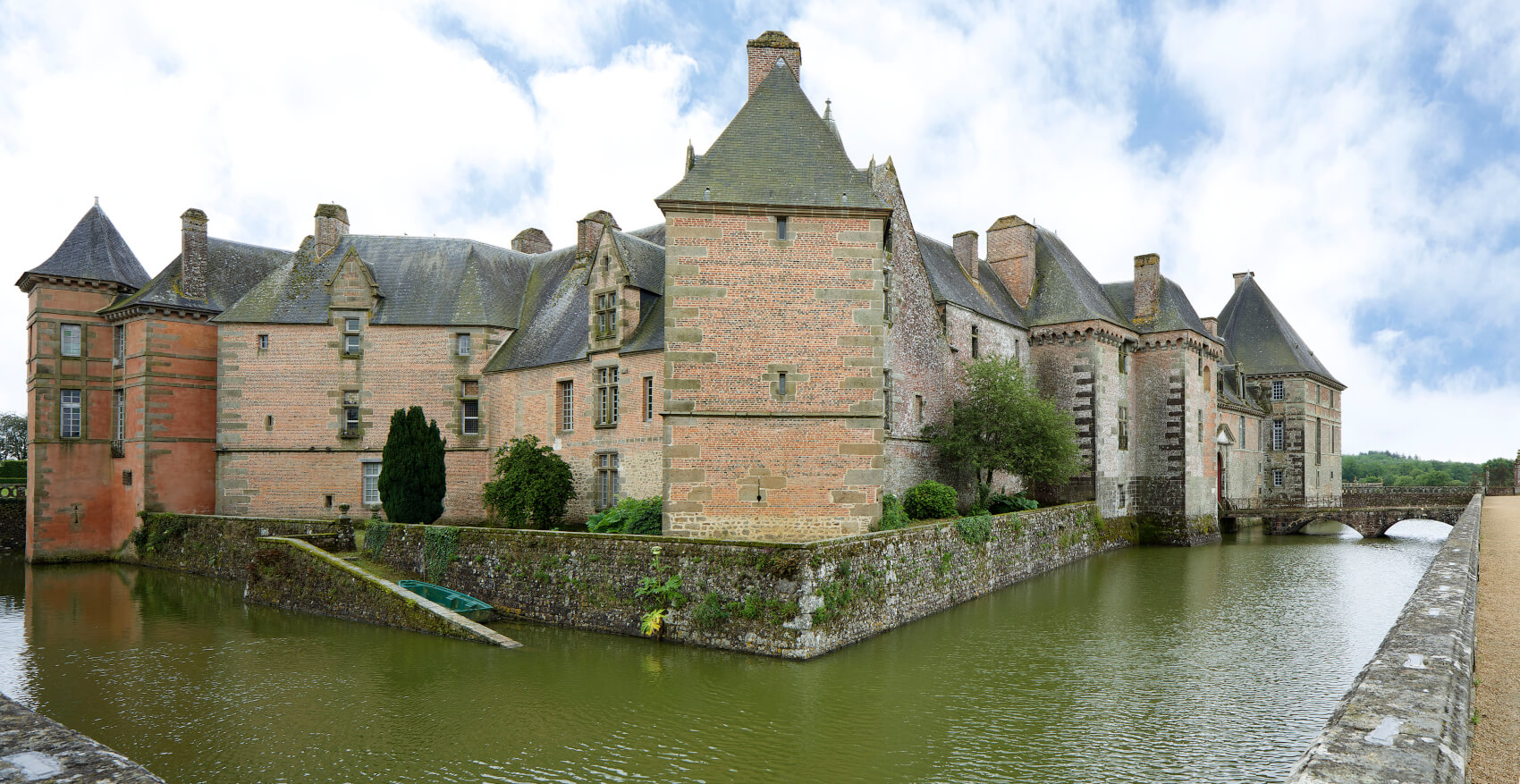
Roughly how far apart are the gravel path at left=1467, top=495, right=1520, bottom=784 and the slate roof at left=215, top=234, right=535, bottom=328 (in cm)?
2473

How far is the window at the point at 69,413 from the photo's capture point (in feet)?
89.8

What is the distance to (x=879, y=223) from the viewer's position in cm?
1631

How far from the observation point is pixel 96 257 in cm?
2784

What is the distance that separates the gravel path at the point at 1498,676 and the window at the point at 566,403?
66.0 ft

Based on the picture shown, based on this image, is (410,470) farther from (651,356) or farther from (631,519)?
(631,519)

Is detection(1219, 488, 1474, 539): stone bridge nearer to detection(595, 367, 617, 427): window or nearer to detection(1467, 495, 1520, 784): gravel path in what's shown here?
detection(1467, 495, 1520, 784): gravel path

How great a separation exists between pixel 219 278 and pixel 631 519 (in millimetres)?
18355

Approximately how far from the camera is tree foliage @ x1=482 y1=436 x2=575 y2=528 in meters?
21.7

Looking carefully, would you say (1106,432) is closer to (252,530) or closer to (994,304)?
(994,304)

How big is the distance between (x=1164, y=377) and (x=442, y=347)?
84.4ft

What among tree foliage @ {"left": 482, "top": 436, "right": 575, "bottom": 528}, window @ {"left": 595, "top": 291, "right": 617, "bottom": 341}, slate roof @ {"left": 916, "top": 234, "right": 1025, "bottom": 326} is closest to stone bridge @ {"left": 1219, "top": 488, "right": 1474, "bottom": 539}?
slate roof @ {"left": 916, "top": 234, "right": 1025, "bottom": 326}

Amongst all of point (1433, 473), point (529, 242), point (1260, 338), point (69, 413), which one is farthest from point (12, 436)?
point (1433, 473)

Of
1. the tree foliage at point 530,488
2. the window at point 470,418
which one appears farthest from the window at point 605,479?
the window at point 470,418

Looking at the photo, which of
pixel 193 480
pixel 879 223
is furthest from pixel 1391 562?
pixel 193 480
